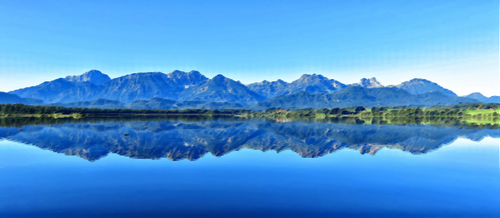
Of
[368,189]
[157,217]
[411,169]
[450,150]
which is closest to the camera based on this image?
[157,217]

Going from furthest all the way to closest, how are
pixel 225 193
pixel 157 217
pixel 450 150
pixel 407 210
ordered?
pixel 450 150
pixel 225 193
pixel 407 210
pixel 157 217

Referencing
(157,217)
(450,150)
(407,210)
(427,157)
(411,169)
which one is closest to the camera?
(157,217)

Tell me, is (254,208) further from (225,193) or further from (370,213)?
(370,213)

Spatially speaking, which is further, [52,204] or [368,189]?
[368,189]

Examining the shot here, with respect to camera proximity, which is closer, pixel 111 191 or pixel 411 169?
pixel 111 191

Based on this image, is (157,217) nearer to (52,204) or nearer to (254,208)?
(254,208)

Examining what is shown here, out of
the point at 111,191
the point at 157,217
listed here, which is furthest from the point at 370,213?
the point at 111,191

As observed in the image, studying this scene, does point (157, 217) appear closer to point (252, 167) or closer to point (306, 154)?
point (252, 167)

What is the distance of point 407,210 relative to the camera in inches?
600

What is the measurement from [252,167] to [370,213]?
13400 millimetres

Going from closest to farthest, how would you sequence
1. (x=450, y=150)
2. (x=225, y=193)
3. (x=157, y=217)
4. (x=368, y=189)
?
(x=157, y=217), (x=225, y=193), (x=368, y=189), (x=450, y=150)

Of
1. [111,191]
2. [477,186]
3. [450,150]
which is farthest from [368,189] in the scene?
[450,150]

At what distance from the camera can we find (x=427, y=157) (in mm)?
33156

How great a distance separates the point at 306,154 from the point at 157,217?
2420 centimetres
